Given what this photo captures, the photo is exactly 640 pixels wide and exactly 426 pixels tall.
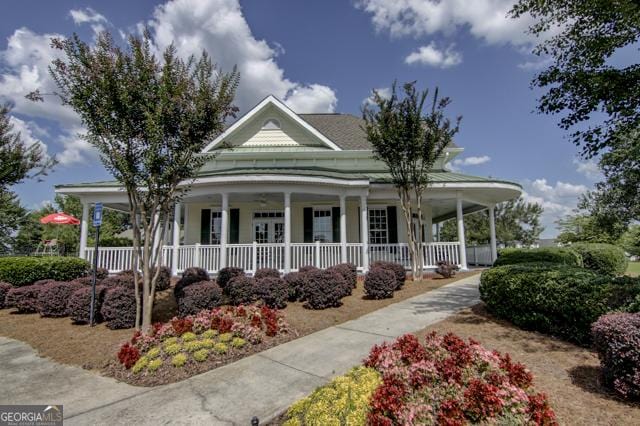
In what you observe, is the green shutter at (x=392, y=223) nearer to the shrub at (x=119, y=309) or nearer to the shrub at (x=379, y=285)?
the shrub at (x=379, y=285)

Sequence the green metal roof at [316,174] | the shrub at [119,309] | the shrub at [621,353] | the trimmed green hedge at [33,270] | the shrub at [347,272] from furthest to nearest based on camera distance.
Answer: the green metal roof at [316,174], the trimmed green hedge at [33,270], the shrub at [347,272], the shrub at [119,309], the shrub at [621,353]

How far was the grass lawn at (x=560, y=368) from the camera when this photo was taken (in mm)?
3025

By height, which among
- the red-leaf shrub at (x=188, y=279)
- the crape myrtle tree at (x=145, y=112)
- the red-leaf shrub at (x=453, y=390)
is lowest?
the red-leaf shrub at (x=453, y=390)

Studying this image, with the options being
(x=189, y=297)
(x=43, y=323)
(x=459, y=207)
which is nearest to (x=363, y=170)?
(x=459, y=207)

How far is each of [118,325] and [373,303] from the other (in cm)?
582

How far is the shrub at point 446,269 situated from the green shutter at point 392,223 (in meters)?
2.43

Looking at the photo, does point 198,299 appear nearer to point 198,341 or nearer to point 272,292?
point 272,292

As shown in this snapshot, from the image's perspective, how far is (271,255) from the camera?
38.7 feet

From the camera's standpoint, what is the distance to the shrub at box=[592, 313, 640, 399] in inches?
124

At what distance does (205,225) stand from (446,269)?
10.5 m

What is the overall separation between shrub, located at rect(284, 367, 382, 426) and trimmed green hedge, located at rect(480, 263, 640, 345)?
348cm

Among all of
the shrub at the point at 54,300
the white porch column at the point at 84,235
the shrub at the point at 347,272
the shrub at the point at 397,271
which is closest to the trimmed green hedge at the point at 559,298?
the shrub at the point at 397,271

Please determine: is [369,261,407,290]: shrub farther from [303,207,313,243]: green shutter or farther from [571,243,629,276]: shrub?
[571,243,629,276]: shrub

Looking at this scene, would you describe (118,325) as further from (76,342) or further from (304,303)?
(304,303)
